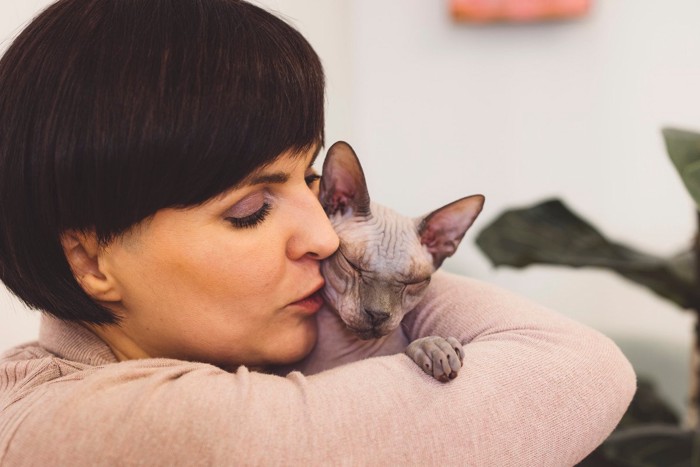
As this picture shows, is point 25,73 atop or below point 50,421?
atop

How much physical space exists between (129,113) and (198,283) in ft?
0.66

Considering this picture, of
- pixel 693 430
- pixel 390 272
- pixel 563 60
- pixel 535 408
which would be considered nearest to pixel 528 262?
pixel 693 430

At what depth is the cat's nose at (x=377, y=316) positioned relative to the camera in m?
0.82

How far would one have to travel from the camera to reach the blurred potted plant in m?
1.34

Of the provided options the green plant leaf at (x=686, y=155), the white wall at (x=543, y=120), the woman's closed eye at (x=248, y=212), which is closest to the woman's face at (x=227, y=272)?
the woman's closed eye at (x=248, y=212)

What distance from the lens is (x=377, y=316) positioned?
819mm

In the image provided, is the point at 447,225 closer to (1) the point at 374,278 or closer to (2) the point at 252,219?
(1) the point at 374,278

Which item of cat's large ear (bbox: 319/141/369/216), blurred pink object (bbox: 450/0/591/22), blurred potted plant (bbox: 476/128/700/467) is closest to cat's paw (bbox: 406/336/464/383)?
cat's large ear (bbox: 319/141/369/216)

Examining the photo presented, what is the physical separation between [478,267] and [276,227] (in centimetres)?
148

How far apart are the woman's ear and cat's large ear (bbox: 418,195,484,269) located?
0.41 m

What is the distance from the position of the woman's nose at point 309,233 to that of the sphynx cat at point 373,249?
0.22 ft

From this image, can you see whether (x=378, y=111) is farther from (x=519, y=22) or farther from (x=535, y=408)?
(x=535, y=408)

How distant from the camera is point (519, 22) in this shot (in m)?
2.01

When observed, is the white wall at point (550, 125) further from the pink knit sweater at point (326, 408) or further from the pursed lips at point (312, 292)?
the pink knit sweater at point (326, 408)
